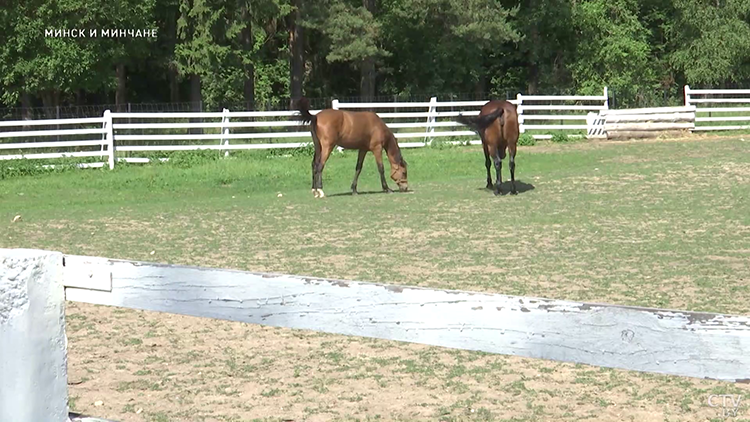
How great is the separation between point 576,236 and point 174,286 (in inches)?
345

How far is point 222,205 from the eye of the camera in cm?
1678

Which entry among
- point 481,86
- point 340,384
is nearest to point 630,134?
point 481,86

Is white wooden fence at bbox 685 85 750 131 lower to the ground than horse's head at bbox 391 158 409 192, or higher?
higher

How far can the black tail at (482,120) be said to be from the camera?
16.3m

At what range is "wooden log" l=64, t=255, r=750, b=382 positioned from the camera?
285 cm

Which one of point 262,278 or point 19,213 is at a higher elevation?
point 262,278

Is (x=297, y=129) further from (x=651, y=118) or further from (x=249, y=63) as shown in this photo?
(x=249, y=63)

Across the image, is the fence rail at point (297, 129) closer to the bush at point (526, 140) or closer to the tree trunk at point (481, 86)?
the bush at point (526, 140)

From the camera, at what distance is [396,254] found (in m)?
11.0

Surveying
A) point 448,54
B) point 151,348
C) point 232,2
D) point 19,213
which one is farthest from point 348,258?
point 448,54

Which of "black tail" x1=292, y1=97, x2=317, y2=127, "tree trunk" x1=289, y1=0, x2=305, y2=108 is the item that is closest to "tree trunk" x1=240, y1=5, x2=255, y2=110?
"tree trunk" x1=289, y1=0, x2=305, y2=108

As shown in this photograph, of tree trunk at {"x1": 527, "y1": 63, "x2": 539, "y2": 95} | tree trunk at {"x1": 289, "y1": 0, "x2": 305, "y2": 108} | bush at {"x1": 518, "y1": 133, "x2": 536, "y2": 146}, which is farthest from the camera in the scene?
tree trunk at {"x1": 527, "y1": 63, "x2": 539, "y2": 95}

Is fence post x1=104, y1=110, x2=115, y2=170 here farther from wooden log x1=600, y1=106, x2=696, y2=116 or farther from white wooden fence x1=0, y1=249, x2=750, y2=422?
white wooden fence x1=0, y1=249, x2=750, y2=422

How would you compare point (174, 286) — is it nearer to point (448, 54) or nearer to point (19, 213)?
point (19, 213)
